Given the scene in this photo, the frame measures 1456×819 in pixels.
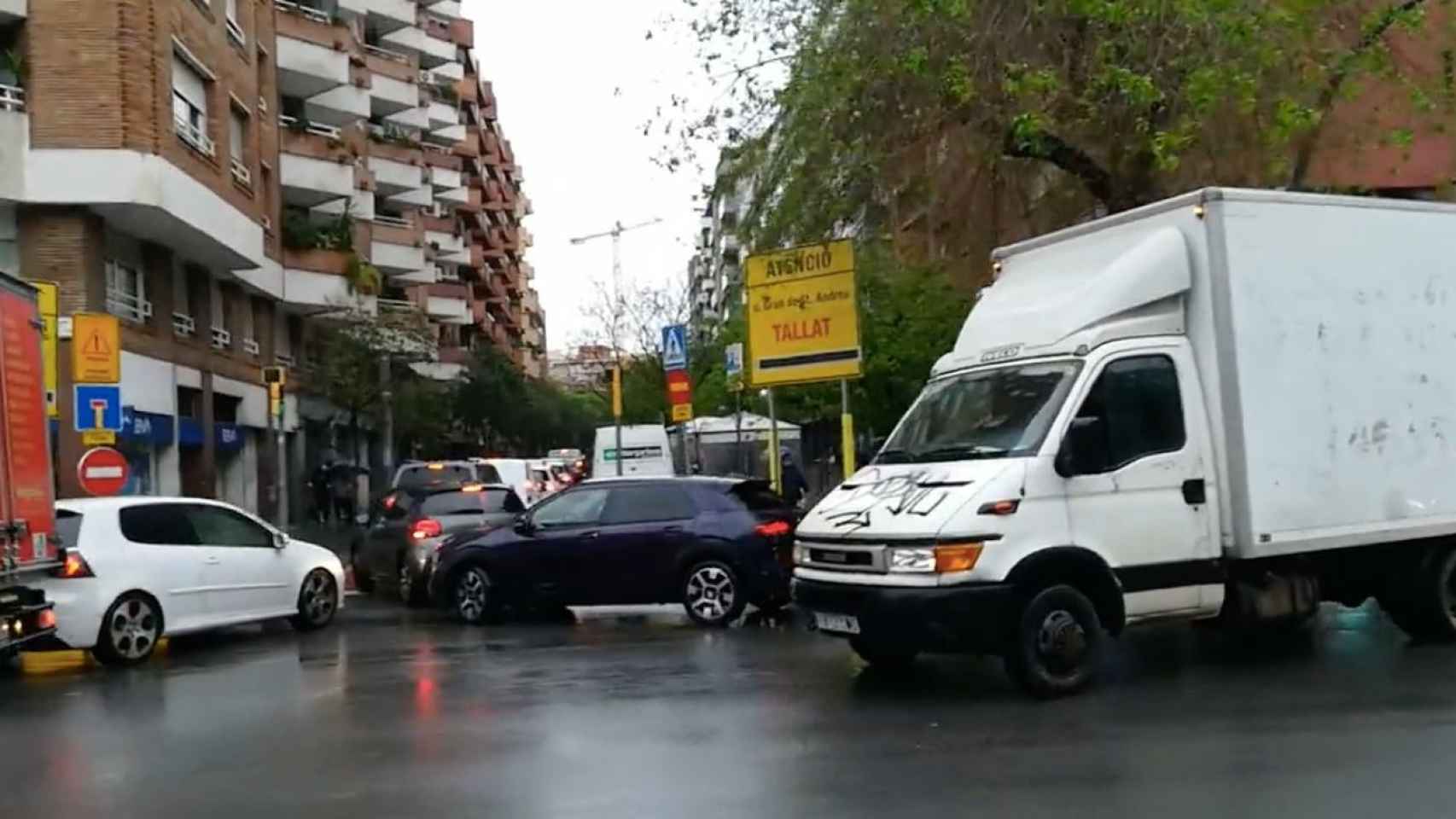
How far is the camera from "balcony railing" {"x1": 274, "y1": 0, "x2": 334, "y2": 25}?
40.2 metres

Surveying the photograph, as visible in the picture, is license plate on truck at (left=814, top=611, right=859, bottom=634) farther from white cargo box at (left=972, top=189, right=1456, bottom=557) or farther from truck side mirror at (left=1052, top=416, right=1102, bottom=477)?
white cargo box at (left=972, top=189, right=1456, bottom=557)

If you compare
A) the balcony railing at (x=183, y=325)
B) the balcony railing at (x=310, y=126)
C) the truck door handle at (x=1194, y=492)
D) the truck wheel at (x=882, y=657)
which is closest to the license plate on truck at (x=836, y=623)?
the truck wheel at (x=882, y=657)

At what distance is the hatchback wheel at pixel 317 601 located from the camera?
15.8m

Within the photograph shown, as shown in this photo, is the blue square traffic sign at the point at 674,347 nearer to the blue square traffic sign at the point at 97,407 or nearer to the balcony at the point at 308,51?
the blue square traffic sign at the point at 97,407

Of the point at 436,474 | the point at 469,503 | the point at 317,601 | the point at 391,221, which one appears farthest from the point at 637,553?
the point at 391,221

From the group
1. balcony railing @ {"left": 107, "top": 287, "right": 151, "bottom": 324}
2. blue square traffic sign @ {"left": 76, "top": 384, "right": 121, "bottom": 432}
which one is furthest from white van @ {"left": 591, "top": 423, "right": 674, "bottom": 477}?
blue square traffic sign @ {"left": 76, "top": 384, "right": 121, "bottom": 432}

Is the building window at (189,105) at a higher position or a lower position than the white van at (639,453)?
higher

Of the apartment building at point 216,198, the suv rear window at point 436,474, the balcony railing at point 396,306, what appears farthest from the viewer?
the balcony railing at point 396,306

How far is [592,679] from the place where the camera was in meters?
→ 11.5

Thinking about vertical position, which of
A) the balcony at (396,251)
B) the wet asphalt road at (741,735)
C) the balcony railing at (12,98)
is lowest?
the wet asphalt road at (741,735)

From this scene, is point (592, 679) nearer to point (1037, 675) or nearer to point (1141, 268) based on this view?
point (1037, 675)

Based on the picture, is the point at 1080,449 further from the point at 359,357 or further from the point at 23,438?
the point at 359,357

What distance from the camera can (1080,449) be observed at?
973cm

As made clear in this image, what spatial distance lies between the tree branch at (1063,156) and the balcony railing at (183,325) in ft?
65.8
